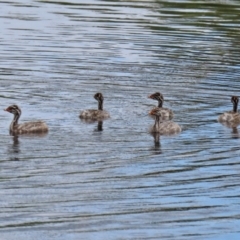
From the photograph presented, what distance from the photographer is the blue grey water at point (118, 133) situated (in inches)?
707

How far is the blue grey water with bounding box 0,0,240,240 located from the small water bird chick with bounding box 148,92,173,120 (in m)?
0.25

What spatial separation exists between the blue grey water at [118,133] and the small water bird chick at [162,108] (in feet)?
0.80

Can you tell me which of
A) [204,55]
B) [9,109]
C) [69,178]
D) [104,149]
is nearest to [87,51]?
[204,55]

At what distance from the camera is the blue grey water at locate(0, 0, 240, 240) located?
17969 mm

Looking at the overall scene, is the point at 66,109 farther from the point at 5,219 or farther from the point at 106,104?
the point at 5,219

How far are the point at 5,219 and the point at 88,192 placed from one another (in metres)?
2.07

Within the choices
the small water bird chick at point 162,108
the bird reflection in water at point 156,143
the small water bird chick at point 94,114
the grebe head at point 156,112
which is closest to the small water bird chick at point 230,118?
the small water bird chick at point 162,108

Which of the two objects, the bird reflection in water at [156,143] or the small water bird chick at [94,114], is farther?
the small water bird chick at [94,114]

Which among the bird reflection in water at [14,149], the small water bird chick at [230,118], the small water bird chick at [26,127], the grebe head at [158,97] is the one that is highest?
the grebe head at [158,97]

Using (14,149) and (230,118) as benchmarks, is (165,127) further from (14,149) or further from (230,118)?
(14,149)

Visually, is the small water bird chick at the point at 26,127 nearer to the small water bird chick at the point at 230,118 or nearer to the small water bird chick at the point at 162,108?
the small water bird chick at the point at 162,108

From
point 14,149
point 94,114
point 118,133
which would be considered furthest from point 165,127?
Result: point 14,149

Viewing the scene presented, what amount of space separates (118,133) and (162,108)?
248 cm

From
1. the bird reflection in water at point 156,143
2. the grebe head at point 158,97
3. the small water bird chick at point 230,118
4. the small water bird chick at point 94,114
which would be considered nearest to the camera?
the bird reflection in water at point 156,143
